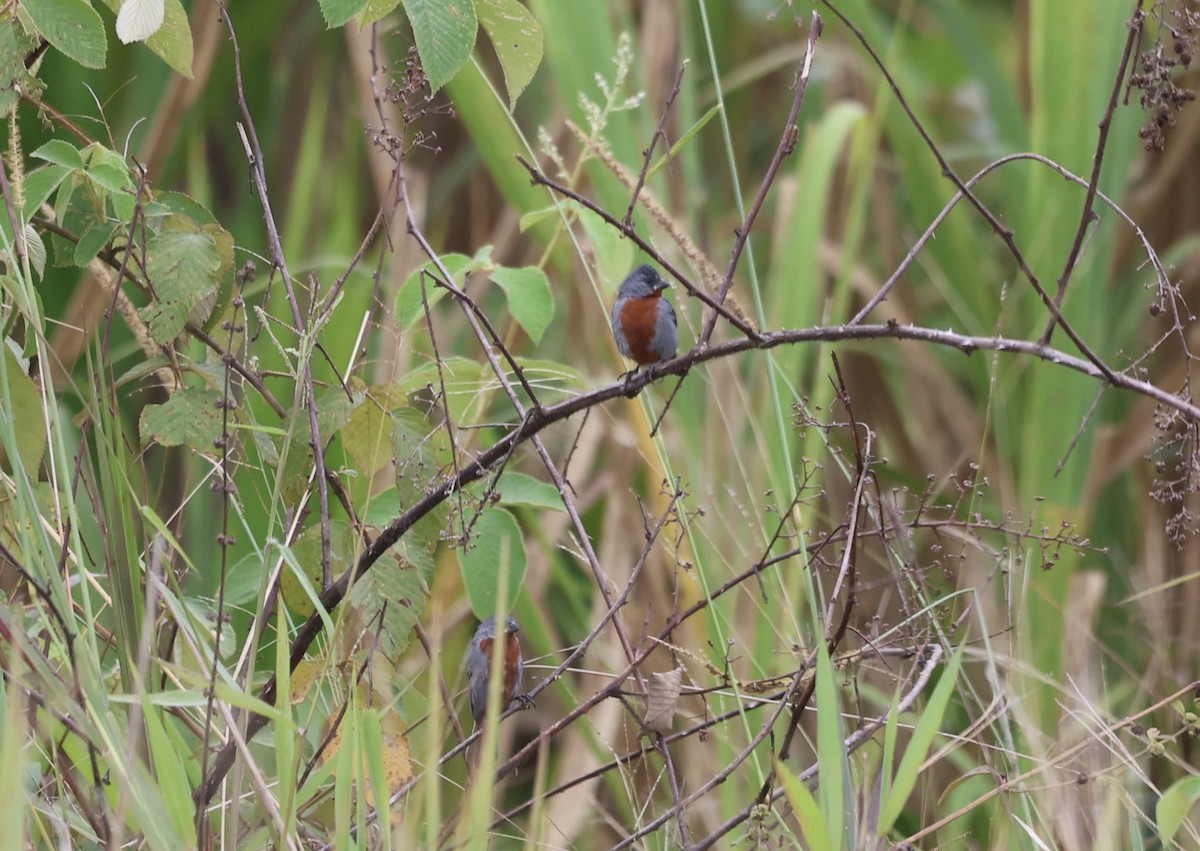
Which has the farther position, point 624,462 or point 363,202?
point 363,202

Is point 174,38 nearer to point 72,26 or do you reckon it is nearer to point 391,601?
point 72,26

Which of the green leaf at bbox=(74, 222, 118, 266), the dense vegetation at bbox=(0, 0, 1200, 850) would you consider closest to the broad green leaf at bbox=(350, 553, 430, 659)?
the dense vegetation at bbox=(0, 0, 1200, 850)

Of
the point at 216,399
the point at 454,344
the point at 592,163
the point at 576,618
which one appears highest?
the point at 592,163

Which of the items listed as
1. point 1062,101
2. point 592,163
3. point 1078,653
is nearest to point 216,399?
point 592,163

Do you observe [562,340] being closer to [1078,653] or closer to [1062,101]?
[1062,101]

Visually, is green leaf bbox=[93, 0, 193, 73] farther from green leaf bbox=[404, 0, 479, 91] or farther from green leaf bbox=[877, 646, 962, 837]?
green leaf bbox=[877, 646, 962, 837]

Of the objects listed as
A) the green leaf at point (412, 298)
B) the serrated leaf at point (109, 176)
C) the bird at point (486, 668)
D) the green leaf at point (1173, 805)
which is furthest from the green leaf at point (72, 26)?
the green leaf at point (1173, 805)
